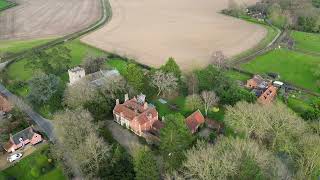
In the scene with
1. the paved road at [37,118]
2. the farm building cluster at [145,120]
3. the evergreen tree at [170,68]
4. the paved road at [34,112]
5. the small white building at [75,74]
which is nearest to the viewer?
the farm building cluster at [145,120]

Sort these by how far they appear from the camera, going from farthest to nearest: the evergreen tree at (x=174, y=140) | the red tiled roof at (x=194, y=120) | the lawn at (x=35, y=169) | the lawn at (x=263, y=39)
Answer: the lawn at (x=263, y=39) → the red tiled roof at (x=194, y=120) → the lawn at (x=35, y=169) → the evergreen tree at (x=174, y=140)

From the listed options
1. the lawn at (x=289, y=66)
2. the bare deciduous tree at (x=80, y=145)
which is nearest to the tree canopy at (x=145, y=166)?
the bare deciduous tree at (x=80, y=145)

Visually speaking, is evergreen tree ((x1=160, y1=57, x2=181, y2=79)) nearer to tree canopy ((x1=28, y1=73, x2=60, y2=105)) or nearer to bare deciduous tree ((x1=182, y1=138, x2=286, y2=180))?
tree canopy ((x1=28, y1=73, x2=60, y2=105))

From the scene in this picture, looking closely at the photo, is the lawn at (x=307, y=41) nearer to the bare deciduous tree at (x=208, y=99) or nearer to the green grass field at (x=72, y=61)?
the bare deciduous tree at (x=208, y=99)

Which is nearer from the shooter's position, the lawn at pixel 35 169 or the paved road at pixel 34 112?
the lawn at pixel 35 169

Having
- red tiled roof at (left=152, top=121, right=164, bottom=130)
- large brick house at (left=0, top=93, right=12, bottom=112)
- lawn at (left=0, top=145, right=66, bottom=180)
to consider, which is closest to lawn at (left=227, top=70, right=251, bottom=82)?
red tiled roof at (left=152, top=121, right=164, bottom=130)

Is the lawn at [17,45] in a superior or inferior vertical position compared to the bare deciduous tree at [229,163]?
superior
